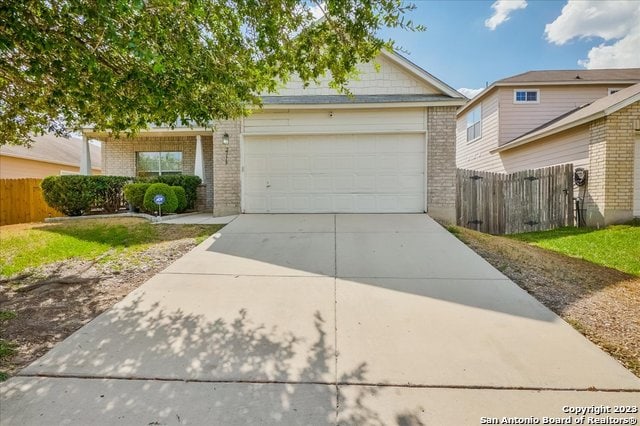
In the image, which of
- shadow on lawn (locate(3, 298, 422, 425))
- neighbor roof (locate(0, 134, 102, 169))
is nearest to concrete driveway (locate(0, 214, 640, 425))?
shadow on lawn (locate(3, 298, 422, 425))

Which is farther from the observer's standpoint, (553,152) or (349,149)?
(553,152)

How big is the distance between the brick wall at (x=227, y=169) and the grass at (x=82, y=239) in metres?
1.41

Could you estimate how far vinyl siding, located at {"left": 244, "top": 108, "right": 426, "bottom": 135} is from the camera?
899 centimetres

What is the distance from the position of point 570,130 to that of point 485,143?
573 centimetres

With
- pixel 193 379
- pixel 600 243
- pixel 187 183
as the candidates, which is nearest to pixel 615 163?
pixel 600 243

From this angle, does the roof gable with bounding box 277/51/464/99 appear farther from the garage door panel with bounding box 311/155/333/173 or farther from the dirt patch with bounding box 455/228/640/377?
the dirt patch with bounding box 455/228/640/377

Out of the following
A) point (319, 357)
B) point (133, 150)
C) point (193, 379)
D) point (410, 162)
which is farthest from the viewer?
point (133, 150)

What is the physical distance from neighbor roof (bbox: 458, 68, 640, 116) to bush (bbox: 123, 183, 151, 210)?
584 inches

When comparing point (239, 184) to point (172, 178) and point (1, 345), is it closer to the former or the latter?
point (172, 178)

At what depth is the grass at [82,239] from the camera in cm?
623

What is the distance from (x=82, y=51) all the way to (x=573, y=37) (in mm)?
26025

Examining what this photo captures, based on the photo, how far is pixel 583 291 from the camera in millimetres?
4547

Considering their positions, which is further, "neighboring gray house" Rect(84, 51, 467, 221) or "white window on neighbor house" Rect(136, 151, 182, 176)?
"white window on neighbor house" Rect(136, 151, 182, 176)

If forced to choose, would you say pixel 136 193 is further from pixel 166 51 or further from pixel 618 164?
pixel 618 164
